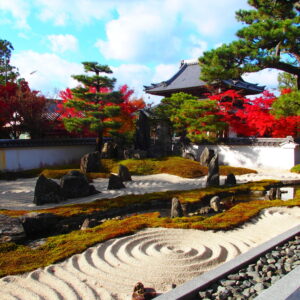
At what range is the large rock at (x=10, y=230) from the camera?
559 centimetres

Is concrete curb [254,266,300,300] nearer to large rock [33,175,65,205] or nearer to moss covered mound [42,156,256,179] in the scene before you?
large rock [33,175,65,205]

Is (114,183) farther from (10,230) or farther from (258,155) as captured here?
(258,155)

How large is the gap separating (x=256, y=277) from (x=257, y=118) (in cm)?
1536

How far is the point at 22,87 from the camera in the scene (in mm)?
20797

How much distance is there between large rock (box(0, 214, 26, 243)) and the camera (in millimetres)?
5592

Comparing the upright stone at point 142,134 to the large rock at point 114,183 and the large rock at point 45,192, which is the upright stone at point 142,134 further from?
the large rock at point 45,192

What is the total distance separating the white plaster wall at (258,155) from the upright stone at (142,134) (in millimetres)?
3161

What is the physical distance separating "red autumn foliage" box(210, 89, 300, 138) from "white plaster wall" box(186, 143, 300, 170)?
1.16 m

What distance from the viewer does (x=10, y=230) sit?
5.82 m

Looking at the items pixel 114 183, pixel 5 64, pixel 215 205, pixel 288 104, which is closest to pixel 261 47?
pixel 288 104

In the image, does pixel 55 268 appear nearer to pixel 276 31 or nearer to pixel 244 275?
pixel 244 275

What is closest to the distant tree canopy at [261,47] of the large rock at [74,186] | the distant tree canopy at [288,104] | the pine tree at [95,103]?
the distant tree canopy at [288,104]

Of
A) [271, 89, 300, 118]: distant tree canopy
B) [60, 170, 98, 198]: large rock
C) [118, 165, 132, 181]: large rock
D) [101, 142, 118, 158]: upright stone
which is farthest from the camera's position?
[101, 142, 118, 158]: upright stone


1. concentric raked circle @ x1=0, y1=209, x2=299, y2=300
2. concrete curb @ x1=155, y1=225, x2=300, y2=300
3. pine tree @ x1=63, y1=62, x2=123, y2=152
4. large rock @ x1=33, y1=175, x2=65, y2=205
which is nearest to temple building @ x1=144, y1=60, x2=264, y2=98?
pine tree @ x1=63, y1=62, x2=123, y2=152
